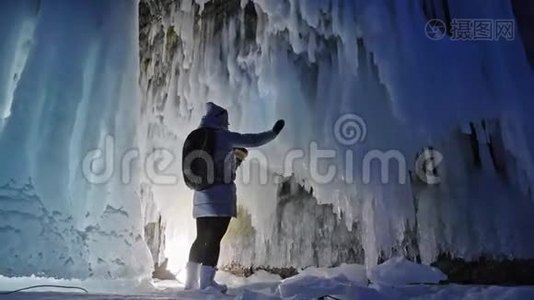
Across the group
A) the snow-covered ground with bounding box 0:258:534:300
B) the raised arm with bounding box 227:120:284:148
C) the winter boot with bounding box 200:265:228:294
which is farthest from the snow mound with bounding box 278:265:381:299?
the raised arm with bounding box 227:120:284:148

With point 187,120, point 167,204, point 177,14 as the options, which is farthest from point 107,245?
point 177,14

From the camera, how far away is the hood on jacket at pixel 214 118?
3371mm

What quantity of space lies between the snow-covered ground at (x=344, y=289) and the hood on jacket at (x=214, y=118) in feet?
3.33

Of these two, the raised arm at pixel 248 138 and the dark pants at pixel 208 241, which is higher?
the raised arm at pixel 248 138

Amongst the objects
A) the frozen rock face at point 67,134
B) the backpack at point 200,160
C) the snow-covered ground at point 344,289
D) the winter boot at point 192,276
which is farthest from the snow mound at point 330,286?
the frozen rock face at point 67,134

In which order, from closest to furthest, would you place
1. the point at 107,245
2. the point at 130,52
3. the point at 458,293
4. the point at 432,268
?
1. the point at 458,293
2. the point at 432,268
3. the point at 107,245
4. the point at 130,52

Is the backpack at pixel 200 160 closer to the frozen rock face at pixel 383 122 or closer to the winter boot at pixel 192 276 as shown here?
the winter boot at pixel 192 276

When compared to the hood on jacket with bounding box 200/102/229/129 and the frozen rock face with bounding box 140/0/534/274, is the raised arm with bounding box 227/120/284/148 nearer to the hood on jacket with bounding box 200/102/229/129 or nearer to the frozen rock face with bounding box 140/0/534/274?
the hood on jacket with bounding box 200/102/229/129

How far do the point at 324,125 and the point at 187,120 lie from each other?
131 centimetres

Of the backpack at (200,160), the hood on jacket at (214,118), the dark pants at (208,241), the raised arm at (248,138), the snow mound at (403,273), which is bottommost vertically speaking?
the snow mound at (403,273)

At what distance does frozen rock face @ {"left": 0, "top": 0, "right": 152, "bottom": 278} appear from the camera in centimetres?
519

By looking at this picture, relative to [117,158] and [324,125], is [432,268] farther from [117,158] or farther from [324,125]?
[117,158]

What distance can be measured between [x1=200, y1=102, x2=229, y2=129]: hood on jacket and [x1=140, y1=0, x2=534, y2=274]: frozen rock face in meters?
A: 0.99

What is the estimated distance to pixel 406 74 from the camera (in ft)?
13.1
